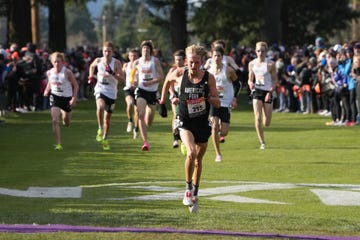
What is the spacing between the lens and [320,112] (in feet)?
119

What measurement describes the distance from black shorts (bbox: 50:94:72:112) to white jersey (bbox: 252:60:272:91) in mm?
3942

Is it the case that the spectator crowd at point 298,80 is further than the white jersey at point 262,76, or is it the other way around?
the spectator crowd at point 298,80

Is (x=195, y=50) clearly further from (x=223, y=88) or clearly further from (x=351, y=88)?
(x=351, y=88)

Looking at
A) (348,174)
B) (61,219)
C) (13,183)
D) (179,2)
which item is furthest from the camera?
(179,2)

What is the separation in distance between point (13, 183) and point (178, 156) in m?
5.48

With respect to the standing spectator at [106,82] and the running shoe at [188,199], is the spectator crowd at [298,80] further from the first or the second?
the running shoe at [188,199]

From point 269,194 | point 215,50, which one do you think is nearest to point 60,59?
point 215,50

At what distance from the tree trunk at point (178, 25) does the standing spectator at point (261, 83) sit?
37717 mm

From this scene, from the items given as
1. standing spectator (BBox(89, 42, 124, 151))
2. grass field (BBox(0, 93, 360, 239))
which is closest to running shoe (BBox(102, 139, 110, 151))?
standing spectator (BBox(89, 42, 124, 151))

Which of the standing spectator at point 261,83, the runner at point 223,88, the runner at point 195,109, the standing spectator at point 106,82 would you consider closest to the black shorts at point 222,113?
the runner at point 223,88

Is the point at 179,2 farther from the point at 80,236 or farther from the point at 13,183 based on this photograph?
the point at 80,236

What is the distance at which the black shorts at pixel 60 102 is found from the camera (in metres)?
22.5

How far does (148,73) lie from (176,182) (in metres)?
6.75

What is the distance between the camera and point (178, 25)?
6062cm
